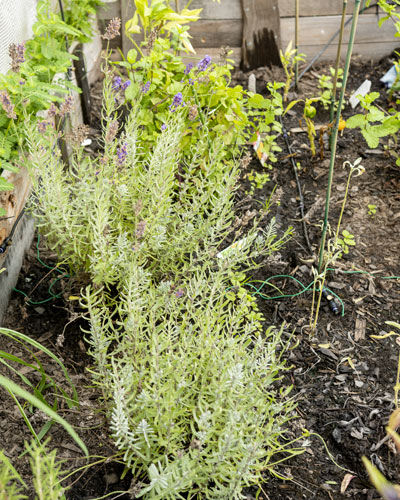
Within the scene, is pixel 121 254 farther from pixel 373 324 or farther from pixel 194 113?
pixel 373 324

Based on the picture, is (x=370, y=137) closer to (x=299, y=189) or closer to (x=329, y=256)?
(x=299, y=189)

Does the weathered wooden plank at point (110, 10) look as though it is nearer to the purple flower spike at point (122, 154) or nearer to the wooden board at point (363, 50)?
the wooden board at point (363, 50)

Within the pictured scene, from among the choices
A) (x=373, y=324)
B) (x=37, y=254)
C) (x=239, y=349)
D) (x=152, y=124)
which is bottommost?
(x=373, y=324)

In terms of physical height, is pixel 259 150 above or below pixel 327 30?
below

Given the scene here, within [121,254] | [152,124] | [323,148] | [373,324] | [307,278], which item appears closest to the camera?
[121,254]

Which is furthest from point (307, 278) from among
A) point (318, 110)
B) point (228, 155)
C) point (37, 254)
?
point (318, 110)

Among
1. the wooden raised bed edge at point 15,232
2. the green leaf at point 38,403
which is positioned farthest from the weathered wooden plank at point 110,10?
the green leaf at point 38,403

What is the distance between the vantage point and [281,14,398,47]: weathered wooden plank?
158 inches

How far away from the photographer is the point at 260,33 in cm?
392

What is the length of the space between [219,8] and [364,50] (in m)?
1.16

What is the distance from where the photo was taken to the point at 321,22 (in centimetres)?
402

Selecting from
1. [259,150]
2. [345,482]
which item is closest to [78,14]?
[259,150]

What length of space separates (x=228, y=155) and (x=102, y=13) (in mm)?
1684

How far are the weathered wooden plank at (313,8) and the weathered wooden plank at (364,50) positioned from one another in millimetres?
234
